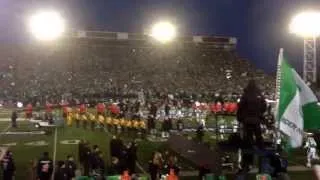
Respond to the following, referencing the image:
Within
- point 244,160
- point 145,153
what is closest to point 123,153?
point 244,160

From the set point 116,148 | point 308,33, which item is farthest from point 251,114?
point 308,33

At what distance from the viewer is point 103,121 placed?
94.8 feet

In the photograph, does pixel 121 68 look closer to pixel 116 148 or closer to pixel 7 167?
pixel 116 148

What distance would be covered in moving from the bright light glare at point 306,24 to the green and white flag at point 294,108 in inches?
1029

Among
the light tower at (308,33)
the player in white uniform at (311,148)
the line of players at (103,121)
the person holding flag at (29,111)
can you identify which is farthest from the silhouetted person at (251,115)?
the light tower at (308,33)

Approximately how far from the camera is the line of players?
88.9 ft

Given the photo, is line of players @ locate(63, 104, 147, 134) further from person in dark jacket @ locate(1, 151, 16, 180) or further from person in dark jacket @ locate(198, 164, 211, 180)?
person in dark jacket @ locate(198, 164, 211, 180)

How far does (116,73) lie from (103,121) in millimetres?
34886

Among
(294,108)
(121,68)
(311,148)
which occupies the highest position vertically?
(121,68)

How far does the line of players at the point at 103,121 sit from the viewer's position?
27.1m

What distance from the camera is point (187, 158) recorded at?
18.2 meters

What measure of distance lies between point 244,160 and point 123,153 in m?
4.31

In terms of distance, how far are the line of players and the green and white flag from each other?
14570 millimetres

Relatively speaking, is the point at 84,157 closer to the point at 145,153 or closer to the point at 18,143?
the point at 145,153
